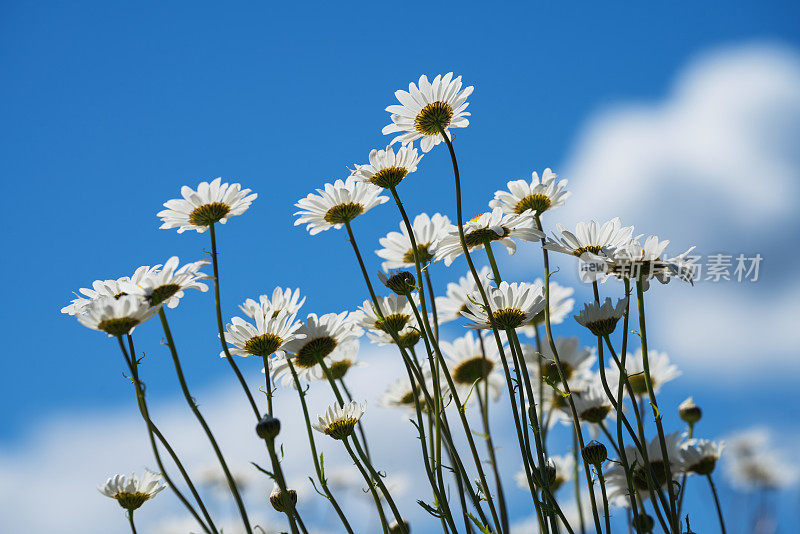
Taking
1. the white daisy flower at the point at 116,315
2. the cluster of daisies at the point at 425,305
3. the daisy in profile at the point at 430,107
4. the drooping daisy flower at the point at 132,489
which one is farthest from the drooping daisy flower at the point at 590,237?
the drooping daisy flower at the point at 132,489

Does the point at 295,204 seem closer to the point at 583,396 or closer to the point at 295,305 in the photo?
the point at 295,305

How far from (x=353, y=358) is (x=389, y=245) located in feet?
1.15

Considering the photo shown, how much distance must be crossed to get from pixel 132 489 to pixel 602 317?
118cm

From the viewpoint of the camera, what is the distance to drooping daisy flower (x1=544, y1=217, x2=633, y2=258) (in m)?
1.68

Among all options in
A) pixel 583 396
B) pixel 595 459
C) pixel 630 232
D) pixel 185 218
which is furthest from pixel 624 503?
pixel 185 218

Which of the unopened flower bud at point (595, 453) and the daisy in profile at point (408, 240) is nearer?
the unopened flower bud at point (595, 453)

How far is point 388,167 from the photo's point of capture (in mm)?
1814

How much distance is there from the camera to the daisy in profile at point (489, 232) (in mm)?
1734

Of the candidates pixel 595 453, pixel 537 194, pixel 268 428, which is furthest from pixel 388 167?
pixel 595 453

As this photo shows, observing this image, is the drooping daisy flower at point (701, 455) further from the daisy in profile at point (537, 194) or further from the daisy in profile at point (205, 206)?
the daisy in profile at point (205, 206)

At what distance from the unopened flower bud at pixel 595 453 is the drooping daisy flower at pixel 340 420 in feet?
1.69

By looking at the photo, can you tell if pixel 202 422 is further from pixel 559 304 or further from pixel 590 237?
pixel 559 304

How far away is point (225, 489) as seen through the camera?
381cm

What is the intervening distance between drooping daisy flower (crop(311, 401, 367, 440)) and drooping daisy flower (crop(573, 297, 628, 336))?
0.55 metres
